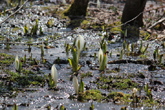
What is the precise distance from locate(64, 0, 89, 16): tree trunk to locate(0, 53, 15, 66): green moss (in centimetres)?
393

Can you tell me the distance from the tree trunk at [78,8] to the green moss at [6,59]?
393 cm

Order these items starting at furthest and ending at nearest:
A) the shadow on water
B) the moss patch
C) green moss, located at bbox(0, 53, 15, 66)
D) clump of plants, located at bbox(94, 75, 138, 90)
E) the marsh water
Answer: the shadow on water → green moss, located at bbox(0, 53, 15, 66) → clump of plants, located at bbox(94, 75, 138, 90) → the moss patch → the marsh water

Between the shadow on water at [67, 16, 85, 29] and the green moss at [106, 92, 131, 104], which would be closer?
the green moss at [106, 92, 131, 104]

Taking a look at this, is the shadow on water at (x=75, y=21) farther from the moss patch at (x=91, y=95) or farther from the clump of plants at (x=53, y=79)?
the moss patch at (x=91, y=95)

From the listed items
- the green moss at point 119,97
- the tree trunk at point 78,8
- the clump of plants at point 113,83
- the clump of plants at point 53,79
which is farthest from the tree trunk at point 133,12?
the clump of plants at point 53,79

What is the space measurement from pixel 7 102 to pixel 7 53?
2158mm

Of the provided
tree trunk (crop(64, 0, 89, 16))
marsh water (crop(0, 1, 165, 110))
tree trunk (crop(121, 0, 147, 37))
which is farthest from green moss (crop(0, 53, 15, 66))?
tree trunk (crop(64, 0, 89, 16))

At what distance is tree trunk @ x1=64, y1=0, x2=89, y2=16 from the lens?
837 centimetres

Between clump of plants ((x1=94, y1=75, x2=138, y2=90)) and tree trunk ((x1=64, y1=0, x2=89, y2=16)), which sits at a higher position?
tree trunk ((x1=64, y1=0, x2=89, y2=16))

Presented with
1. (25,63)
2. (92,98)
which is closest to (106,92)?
(92,98)

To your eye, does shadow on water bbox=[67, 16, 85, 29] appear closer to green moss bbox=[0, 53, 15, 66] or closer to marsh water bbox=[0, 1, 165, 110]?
marsh water bbox=[0, 1, 165, 110]

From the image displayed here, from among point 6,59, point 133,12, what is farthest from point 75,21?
point 6,59

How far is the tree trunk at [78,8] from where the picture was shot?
837cm

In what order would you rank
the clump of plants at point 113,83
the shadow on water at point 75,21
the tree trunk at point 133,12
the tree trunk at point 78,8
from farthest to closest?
the tree trunk at point 78,8, the shadow on water at point 75,21, the tree trunk at point 133,12, the clump of plants at point 113,83
